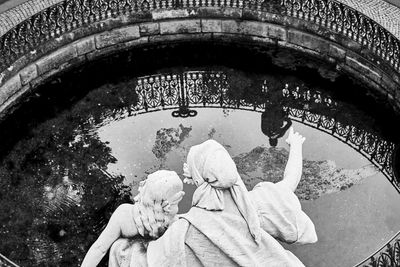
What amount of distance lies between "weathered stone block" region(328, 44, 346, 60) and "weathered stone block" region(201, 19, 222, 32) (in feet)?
8.54

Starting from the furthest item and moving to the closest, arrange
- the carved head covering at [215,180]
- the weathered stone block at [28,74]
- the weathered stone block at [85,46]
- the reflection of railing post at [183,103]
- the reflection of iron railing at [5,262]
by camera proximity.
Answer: the weathered stone block at [85,46] → the weathered stone block at [28,74] → the reflection of railing post at [183,103] → the reflection of iron railing at [5,262] → the carved head covering at [215,180]

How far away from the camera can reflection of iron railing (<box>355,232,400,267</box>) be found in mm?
19438

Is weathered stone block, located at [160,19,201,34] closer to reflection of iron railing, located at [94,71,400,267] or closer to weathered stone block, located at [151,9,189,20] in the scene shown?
weathered stone block, located at [151,9,189,20]

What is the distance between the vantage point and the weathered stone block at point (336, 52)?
82.1 feet

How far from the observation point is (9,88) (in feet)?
79.5

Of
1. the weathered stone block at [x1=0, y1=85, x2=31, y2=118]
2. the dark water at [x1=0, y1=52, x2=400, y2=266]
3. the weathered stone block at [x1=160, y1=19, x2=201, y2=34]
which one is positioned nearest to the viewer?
the dark water at [x1=0, y1=52, x2=400, y2=266]

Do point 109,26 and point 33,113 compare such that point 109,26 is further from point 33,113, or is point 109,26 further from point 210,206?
point 210,206

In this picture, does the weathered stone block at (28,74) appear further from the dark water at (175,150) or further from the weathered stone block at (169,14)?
the weathered stone block at (169,14)

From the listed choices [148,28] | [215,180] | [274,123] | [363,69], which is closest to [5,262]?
[215,180]

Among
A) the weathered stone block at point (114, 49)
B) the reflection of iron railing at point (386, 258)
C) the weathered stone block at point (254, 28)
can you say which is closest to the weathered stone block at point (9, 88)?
the weathered stone block at point (114, 49)

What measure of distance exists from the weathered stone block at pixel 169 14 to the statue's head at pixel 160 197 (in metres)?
7.93

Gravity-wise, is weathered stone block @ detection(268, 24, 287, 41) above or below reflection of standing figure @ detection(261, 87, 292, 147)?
above

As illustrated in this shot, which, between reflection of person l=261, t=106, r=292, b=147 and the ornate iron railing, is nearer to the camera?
reflection of person l=261, t=106, r=292, b=147

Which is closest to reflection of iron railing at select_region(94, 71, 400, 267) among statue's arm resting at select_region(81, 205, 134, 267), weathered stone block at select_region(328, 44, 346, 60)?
weathered stone block at select_region(328, 44, 346, 60)
